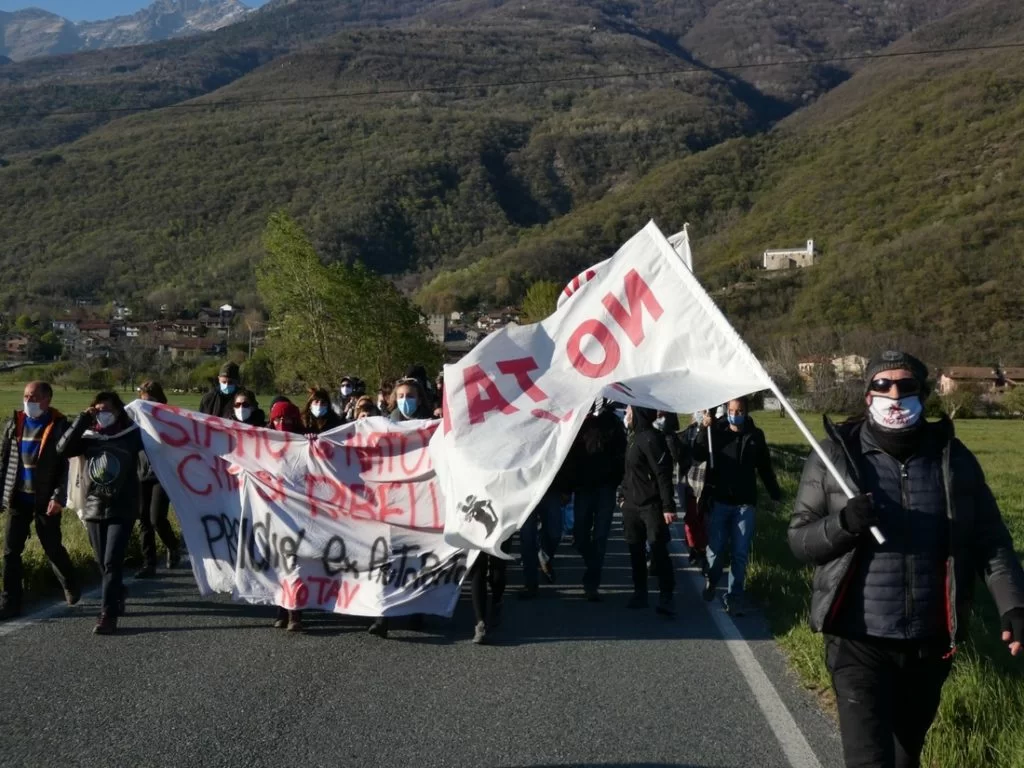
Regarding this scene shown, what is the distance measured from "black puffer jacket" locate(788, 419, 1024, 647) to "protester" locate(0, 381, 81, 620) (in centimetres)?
568

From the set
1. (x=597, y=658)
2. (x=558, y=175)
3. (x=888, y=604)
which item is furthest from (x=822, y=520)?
(x=558, y=175)

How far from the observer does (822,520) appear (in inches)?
149

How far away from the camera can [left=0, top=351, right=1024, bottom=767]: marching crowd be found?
3.67m

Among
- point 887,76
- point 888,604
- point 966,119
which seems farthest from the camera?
point 887,76

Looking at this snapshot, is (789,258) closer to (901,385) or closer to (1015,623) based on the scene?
(901,385)

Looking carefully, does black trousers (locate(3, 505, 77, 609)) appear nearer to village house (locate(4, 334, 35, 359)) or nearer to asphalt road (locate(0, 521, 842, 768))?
asphalt road (locate(0, 521, 842, 768))

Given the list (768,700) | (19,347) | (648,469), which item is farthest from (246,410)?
(19,347)

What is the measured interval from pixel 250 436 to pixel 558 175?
163148 millimetres

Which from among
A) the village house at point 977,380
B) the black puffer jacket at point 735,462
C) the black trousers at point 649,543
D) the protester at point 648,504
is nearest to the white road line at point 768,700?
the black trousers at point 649,543

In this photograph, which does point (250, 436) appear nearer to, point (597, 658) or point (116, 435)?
point (116, 435)

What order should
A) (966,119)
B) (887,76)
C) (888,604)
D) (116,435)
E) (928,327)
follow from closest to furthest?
(888,604) < (116,435) < (928,327) < (966,119) < (887,76)

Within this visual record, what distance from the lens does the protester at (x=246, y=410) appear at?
9570mm

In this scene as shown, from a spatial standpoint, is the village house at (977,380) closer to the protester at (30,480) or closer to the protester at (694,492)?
the protester at (694,492)

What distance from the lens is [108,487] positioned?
7.21 metres
